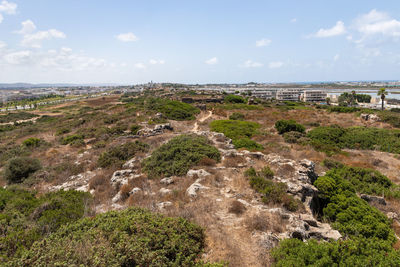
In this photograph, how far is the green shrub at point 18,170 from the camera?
12594mm

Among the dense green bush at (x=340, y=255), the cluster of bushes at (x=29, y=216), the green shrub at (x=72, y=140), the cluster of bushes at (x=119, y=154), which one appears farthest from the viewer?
the green shrub at (x=72, y=140)

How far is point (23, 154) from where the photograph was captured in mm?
18641

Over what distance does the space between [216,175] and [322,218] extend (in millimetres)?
4632

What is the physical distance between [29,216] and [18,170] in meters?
8.49

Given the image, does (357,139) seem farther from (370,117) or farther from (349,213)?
(349,213)

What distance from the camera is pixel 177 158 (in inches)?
461

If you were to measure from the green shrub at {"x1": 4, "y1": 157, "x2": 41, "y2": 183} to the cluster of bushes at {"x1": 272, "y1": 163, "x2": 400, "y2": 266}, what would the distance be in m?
15.5

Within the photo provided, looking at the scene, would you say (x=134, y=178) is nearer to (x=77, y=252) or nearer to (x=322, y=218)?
(x=77, y=252)

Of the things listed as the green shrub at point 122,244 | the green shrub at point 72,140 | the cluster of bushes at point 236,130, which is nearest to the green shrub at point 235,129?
the cluster of bushes at point 236,130

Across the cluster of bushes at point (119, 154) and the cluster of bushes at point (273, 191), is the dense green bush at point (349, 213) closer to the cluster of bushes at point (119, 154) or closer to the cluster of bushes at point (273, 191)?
the cluster of bushes at point (273, 191)

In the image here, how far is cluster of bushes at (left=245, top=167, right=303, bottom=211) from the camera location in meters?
7.41

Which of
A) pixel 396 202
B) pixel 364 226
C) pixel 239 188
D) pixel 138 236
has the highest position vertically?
pixel 138 236

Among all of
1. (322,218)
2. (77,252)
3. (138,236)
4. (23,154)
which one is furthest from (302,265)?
(23,154)

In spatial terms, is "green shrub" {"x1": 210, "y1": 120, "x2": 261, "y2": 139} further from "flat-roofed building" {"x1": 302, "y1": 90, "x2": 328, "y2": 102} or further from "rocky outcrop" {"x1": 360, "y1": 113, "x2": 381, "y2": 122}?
"flat-roofed building" {"x1": 302, "y1": 90, "x2": 328, "y2": 102}
